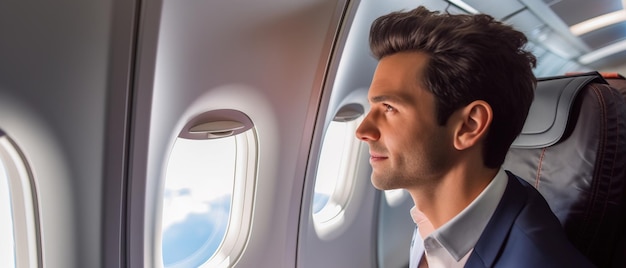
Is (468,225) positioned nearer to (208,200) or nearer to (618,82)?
(618,82)

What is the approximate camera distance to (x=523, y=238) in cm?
97

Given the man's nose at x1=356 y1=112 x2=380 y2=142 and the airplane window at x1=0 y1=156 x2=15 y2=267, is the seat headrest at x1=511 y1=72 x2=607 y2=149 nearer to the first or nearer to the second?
the man's nose at x1=356 y1=112 x2=380 y2=142

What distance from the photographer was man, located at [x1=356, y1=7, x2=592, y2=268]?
113 cm

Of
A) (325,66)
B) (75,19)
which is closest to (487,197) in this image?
(325,66)

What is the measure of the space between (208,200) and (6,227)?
0.98m

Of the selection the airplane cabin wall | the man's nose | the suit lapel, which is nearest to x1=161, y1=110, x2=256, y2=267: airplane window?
the airplane cabin wall

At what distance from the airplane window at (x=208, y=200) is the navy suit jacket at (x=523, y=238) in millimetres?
1354

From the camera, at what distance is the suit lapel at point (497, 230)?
1.02 meters

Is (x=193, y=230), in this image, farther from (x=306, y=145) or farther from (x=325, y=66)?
(x=325, y=66)

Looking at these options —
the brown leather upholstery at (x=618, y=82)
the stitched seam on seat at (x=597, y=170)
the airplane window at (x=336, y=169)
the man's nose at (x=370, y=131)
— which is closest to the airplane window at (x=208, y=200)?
the man's nose at (x=370, y=131)

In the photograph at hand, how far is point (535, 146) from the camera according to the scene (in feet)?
4.84

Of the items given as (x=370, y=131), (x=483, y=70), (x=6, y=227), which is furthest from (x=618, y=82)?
(x=6, y=227)

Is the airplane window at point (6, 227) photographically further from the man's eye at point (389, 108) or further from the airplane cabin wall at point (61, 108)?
the man's eye at point (389, 108)

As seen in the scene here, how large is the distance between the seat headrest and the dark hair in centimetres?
20
